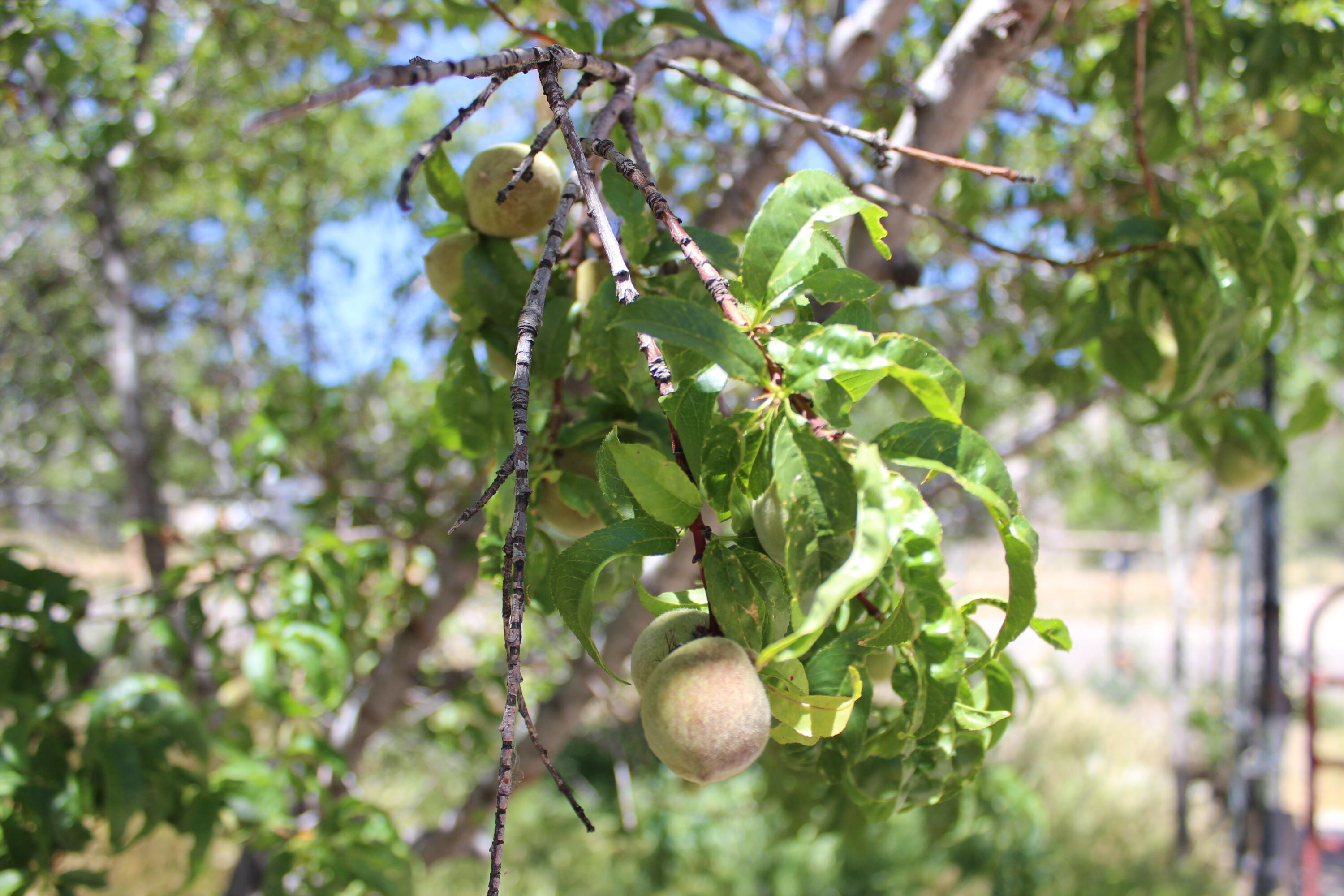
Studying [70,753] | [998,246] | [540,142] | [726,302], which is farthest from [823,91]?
[70,753]

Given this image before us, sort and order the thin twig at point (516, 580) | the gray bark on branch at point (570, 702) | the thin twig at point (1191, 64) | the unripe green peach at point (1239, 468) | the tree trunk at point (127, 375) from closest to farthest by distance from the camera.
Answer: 1. the thin twig at point (516, 580)
2. the thin twig at point (1191, 64)
3. the unripe green peach at point (1239, 468)
4. the gray bark on branch at point (570, 702)
5. the tree trunk at point (127, 375)

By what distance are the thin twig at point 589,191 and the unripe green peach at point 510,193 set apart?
0.18m

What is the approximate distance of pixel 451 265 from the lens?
33.3 inches

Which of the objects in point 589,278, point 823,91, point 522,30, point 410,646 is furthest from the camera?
point 410,646

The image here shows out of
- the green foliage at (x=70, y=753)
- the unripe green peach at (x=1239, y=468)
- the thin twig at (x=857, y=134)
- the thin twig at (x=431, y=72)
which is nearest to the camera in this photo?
the thin twig at (x=431, y=72)

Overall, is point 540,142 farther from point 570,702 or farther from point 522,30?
point 570,702

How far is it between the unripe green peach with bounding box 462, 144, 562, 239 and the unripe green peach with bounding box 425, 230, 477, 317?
0.09 ft

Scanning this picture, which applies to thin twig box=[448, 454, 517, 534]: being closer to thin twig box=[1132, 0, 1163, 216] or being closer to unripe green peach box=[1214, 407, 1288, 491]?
thin twig box=[1132, 0, 1163, 216]

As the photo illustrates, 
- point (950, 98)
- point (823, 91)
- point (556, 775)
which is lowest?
point (556, 775)

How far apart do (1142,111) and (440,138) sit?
1.33 metres

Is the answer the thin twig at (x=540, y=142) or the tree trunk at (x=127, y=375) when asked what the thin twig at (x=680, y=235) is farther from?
the tree trunk at (x=127, y=375)

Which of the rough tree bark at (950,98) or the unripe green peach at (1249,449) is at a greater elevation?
the rough tree bark at (950,98)

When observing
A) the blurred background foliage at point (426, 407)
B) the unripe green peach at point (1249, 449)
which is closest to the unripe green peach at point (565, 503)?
the blurred background foliage at point (426, 407)

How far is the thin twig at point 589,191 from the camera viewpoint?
0.53m
